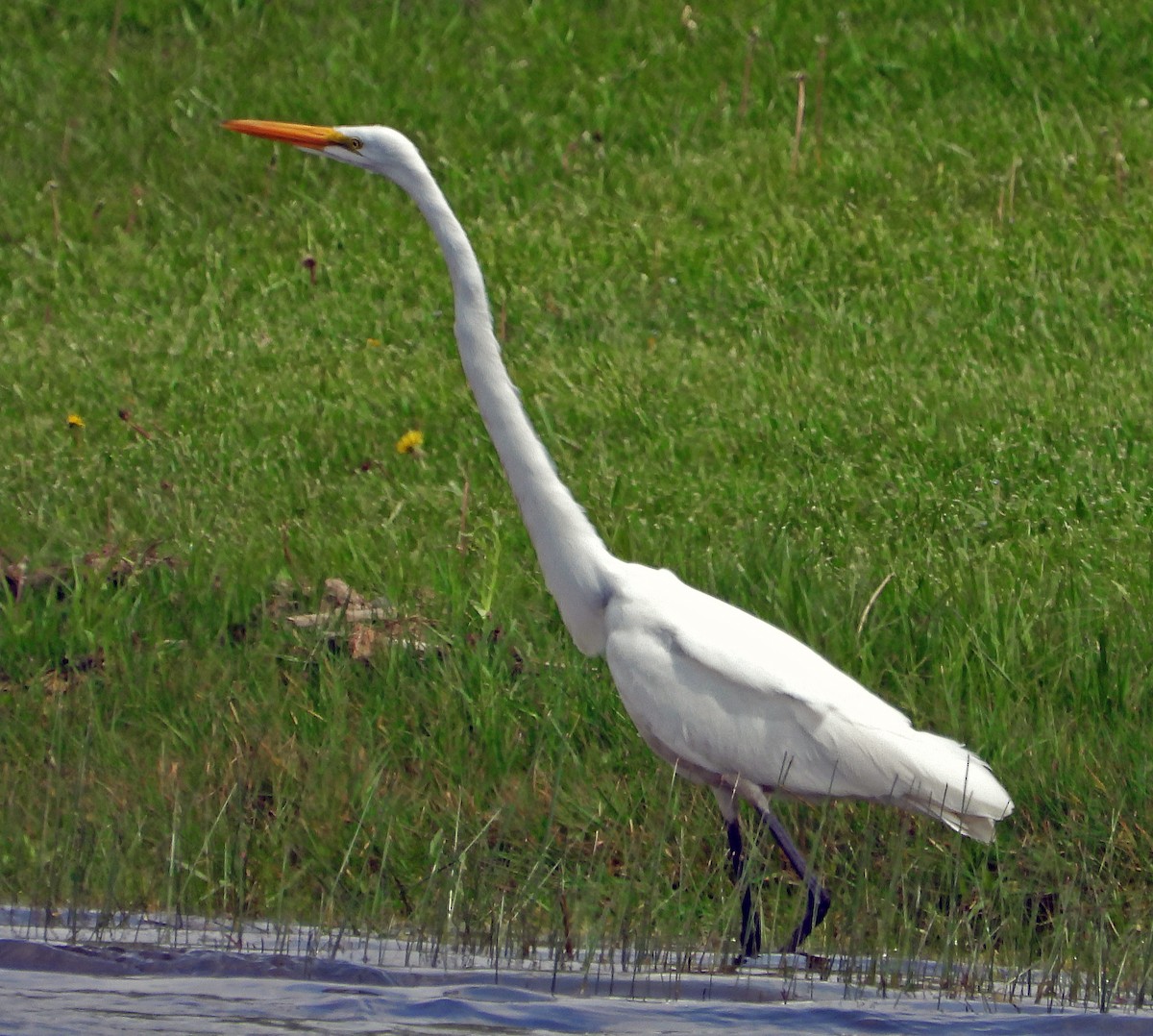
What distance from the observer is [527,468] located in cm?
504

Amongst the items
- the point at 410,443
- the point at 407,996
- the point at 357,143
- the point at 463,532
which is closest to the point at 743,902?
the point at 407,996

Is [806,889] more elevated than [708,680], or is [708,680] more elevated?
[708,680]

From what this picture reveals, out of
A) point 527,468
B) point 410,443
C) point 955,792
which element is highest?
point 410,443

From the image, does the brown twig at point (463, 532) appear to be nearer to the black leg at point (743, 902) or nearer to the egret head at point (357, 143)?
the egret head at point (357, 143)

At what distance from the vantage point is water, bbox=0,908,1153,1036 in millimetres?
3652

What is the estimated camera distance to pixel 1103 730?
16.5 ft

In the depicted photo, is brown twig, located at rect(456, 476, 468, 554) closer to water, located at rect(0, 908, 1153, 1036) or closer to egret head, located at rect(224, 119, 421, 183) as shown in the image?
egret head, located at rect(224, 119, 421, 183)

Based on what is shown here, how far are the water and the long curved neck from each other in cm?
123

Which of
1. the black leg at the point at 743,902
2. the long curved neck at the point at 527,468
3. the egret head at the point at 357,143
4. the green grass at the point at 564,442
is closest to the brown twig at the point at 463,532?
the green grass at the point at 564,442

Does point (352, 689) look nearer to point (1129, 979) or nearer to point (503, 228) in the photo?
point (1129, 979)

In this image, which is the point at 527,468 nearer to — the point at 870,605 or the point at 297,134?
the point at 297,134

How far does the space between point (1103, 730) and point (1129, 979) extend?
1194 millimetres

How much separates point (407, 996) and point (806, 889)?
1.19m

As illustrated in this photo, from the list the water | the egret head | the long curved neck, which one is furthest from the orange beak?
the water
